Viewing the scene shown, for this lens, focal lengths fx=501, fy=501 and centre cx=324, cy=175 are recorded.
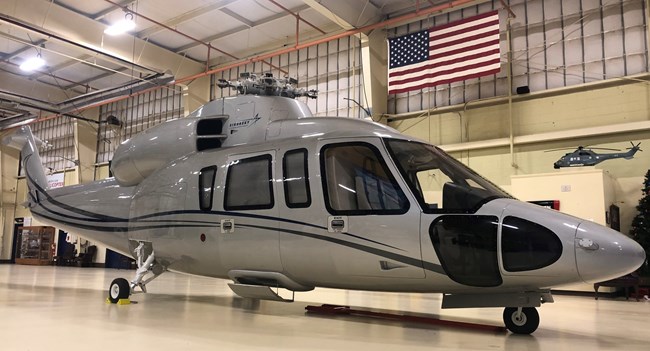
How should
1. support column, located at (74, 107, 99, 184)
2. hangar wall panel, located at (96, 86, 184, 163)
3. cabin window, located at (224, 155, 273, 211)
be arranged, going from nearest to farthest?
cabin window, located at (224, 155, 273, 211) < hangar wall panel, located at (96, 86, 184, 163) < support column, located at (74, 107, 99, 184)

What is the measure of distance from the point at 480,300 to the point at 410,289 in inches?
28.4

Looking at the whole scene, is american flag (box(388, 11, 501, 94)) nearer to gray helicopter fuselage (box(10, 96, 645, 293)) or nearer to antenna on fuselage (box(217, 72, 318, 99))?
antenna on fuselage (box(217, 72, 318, 99))

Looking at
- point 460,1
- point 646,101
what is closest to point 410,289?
point 646,101

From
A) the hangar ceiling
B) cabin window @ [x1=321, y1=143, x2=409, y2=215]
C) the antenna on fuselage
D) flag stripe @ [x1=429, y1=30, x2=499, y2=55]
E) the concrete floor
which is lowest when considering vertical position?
the concrete floor

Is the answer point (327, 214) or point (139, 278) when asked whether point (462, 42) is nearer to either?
point (327, 214)

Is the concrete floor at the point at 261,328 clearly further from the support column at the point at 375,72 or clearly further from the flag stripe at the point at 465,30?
the support column at the point at 375,72

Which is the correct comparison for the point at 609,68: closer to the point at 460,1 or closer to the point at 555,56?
the point at 555,56

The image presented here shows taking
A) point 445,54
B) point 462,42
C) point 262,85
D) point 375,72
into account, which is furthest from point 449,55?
point 262,85

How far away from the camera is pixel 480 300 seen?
485cm

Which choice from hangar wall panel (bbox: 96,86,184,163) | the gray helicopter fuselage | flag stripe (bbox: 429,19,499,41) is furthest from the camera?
hangar wall panel (bbox: 96,86,184,163)

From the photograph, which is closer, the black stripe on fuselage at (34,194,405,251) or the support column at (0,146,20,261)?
the black stripe on fuselage at (34,194,405,251)

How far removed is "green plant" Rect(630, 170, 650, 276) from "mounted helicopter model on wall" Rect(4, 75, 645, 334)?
7.15 m

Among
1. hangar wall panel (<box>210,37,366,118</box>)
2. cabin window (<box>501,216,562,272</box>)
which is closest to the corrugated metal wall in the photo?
hangar wall panel (<box>210,37,366,118</box>)

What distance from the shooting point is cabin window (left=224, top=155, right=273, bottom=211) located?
6.04 meters
